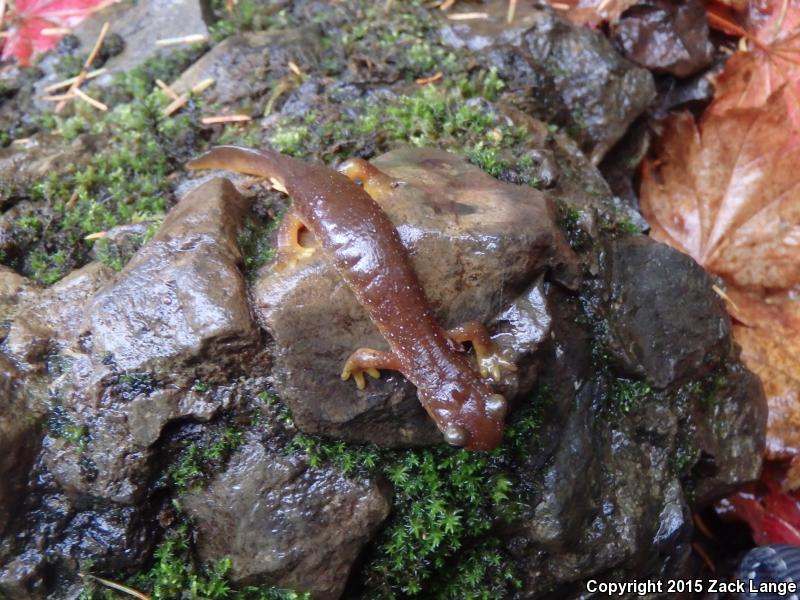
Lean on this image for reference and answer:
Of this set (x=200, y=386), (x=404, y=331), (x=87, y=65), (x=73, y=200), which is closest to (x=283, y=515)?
(x=200, y=386)

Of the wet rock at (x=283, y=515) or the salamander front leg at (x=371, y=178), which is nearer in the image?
the wet rock at (x=283, y=515)

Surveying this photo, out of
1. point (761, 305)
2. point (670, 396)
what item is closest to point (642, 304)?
point (670, 396)

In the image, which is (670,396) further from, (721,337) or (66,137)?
(66,137)

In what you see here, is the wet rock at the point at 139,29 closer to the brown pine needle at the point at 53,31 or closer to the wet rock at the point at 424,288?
the brown pine needle at the point at 53,31

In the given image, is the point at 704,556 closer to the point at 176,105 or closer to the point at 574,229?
the point at 574,229

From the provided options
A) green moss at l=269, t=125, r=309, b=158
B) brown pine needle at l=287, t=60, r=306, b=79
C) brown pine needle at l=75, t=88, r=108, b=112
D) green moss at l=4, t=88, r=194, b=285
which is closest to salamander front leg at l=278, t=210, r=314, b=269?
green moss at l=269, t=125, r=309, b=158

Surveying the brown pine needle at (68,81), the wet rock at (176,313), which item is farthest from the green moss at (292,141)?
the brown pine needle at (68,81)
